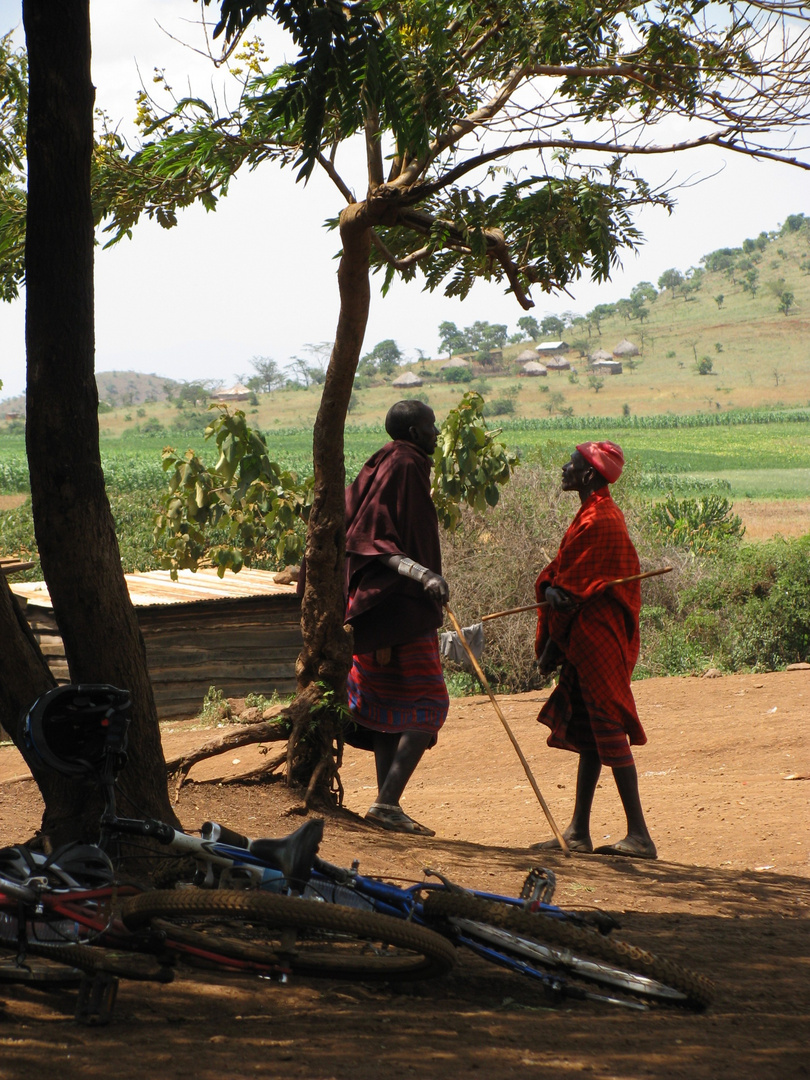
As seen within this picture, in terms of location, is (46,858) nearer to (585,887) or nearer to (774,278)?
(585,887)

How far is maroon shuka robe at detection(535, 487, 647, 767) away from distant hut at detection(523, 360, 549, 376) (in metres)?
95.7

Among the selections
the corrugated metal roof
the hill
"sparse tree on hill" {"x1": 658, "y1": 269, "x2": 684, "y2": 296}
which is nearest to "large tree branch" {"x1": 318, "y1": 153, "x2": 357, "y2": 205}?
the corrugated metal roof

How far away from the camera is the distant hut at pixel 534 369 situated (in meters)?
99.8

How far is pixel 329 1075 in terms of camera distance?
2271mm

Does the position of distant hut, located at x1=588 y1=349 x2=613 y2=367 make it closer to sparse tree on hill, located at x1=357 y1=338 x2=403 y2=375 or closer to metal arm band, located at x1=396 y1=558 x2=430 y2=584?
sparse tree on hill, located at x1=357 y1=338 x2=403 y2=375

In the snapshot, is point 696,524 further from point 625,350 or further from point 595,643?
point 625,350

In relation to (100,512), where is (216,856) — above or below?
below

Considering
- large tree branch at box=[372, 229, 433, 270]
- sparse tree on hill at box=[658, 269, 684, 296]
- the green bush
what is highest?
sparse tree on hill at box=[658, 269, 684, 296]

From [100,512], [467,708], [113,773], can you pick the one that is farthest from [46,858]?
[467,708]

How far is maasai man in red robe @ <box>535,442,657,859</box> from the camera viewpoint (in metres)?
5.22

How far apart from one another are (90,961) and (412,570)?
2809 mm

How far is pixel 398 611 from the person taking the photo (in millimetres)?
5316

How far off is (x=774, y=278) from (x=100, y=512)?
11753 centimetres

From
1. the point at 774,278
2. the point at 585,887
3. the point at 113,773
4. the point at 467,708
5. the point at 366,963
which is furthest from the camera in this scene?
the point at 774,278
